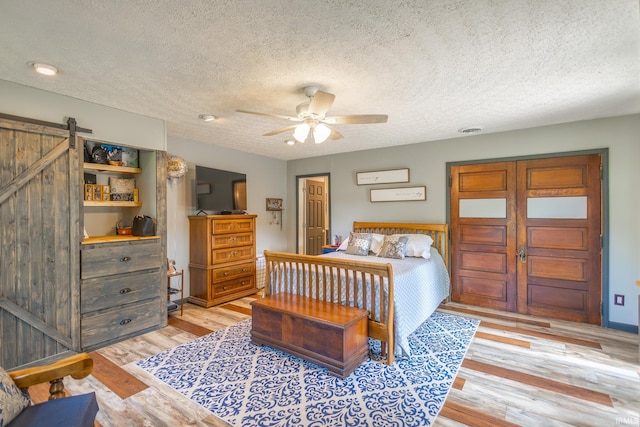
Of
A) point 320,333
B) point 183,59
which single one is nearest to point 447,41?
point 183,59

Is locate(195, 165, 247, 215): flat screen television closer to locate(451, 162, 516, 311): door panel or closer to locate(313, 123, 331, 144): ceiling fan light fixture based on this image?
locate(313, 123, 331, 144): ceiling fan light fixture

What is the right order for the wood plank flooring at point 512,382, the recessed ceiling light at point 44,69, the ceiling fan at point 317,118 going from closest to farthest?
the wood plank flooring at point 512,382
the recessed ceiling light at point 44,69
the ceiling fan at point 317,118

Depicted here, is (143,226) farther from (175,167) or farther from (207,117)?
(207,117)

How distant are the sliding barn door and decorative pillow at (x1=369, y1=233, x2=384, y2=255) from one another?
348 cm

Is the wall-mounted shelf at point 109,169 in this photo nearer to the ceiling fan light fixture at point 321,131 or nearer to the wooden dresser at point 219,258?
the wooden dresser at point 219,258

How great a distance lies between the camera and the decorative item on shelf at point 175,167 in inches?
164

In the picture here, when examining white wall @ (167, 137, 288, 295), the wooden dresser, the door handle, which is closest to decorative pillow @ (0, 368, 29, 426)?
the wooden dresser

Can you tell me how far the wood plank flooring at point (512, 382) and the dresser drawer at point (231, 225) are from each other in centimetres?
137

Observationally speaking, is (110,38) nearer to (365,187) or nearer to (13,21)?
(13,21)

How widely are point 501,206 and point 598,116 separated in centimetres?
143

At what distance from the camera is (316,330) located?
2646 mm

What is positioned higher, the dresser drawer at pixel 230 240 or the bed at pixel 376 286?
the dresser drawer at pixel 230 240

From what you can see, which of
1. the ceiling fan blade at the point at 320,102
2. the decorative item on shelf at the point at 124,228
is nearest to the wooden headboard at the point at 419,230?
the ceiling fan blade at the point at 320,102

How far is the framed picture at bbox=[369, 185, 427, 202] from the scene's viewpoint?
15.8ft
